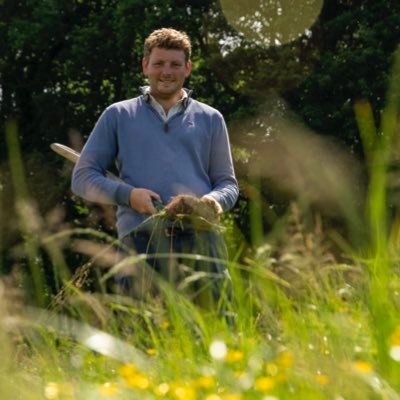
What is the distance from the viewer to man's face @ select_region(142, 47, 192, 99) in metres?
4.25

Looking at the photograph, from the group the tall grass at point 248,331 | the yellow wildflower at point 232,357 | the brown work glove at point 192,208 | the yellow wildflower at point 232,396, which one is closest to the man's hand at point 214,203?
the brown work glove at point 192,208

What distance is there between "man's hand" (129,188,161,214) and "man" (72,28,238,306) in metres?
0.07

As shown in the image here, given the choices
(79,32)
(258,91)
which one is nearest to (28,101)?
(79,32)

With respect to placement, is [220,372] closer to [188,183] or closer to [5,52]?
[188,183]

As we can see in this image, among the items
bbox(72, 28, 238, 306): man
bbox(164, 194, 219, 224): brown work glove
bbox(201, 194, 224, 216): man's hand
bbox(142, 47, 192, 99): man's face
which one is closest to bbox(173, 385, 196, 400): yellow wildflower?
bbox(164, 194, 219, 224): brown work glove

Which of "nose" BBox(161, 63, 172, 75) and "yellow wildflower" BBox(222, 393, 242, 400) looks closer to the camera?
"yellow wildflower" BBox(222, 393, 242, 400)

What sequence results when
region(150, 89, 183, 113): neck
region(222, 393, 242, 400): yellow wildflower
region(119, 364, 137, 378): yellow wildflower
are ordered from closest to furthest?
1. region(222, 393, 242, 400): yellow wildflower
2. region(119, 364, 137, 378): yellow wildflower
3. region(150, 89, 183, 113): neck

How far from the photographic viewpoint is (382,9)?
20734 millimetres

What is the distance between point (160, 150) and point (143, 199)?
1.21ft

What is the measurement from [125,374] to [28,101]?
23480mm

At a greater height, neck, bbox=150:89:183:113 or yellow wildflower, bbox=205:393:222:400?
neck, bbox=150:89:183:113

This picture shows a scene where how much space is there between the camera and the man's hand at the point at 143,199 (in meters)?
3.95

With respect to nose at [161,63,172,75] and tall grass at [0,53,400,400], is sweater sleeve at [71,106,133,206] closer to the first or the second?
nose at [161,63,172,75]

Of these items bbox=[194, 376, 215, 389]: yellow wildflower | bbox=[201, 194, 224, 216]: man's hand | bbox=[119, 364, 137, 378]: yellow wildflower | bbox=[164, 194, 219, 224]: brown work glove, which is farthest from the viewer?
bbox=[201, 194, 224, 216]: man's hand
